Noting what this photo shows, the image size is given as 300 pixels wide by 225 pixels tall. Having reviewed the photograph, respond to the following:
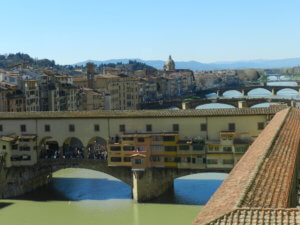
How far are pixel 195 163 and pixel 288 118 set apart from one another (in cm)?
709

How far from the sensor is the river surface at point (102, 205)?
78.4 feet

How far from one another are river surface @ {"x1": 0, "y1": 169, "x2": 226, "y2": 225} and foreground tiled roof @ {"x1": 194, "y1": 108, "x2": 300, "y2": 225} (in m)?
10.6

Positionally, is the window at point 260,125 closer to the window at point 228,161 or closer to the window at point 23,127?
the window at point 228,161

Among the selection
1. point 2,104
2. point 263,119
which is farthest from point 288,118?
point 2,104

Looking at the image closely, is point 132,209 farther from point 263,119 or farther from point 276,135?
point 276,135

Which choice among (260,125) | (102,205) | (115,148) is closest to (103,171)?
(115,148)

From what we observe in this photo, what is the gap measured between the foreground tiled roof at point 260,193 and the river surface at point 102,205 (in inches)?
416

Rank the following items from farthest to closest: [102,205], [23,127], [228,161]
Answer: [23,127], [228,161], [102,205]

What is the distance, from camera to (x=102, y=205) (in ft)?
86.0

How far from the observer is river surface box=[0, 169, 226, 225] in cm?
2389

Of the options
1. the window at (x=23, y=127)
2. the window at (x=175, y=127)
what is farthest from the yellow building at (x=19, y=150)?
the window at (x=175, y=127)

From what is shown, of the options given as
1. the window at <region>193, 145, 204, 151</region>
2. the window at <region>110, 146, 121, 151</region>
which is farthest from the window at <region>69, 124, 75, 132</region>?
the window at <region>193, 145, 204, 151</region>

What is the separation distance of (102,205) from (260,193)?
1791 cm

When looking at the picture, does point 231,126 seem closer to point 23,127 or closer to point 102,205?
point 102,205
